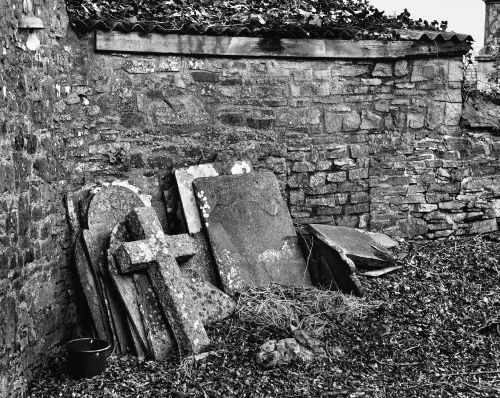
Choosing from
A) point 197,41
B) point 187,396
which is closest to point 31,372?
point 187,396

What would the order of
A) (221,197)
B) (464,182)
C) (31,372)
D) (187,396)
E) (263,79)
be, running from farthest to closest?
(464,182), (263,79), (221,197), (31,372), (187,396)

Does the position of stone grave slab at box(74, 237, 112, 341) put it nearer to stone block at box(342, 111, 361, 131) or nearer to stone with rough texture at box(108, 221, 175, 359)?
stone with rough texture at box(108, 221, 175, 359)

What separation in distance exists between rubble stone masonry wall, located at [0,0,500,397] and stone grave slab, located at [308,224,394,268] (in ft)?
1.54

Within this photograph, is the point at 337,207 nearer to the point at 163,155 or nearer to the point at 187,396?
the point at 163,155

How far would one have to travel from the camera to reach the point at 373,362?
5488 millimetres

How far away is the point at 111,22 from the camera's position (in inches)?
266

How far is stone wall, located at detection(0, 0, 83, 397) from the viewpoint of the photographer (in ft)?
16.2

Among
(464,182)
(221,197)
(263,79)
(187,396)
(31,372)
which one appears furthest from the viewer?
(464,182)

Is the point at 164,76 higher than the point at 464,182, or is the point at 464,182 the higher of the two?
the point at 164,76

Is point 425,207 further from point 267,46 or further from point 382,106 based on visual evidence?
point 267,46

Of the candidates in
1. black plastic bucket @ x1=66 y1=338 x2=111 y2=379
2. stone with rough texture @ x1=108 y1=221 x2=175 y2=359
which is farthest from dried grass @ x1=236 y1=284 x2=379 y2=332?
black plastic bucket @ x1=66 y1=338 x2=111 y2=379

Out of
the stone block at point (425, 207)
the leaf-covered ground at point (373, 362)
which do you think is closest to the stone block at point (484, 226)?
the stone block at point (425, 207)

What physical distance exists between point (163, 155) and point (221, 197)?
0.77m

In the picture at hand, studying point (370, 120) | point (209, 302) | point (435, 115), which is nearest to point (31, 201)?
point (209, 302)
